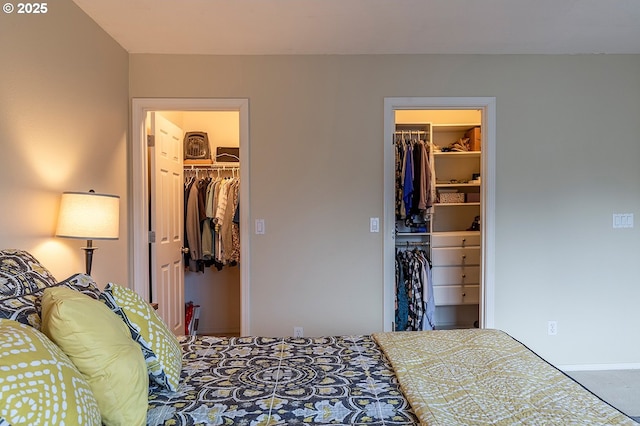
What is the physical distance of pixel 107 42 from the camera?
2.31m

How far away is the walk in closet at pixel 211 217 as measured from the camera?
131 inches

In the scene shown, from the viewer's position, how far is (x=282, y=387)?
1.20 metres

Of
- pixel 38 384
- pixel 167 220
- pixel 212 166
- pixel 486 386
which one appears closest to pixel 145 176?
pixel 167 220

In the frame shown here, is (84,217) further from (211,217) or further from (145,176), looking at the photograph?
(211,217)

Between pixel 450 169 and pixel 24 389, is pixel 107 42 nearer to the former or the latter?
pixel 24 389

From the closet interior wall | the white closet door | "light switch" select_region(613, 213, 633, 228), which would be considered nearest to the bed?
the white closet door

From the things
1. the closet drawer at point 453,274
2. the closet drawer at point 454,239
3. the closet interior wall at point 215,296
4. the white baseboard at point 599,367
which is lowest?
the white baseboard at point 599,367

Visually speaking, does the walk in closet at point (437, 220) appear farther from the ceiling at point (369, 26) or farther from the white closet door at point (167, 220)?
the white closet door at point (167, 220)

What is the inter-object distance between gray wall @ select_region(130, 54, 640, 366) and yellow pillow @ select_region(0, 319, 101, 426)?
185 cm

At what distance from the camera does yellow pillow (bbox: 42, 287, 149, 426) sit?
3.02ft

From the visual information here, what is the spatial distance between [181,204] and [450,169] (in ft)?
9.20

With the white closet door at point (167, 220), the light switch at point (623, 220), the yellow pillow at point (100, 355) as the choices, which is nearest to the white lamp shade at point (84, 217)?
the yellow pillow at point (100, 355)

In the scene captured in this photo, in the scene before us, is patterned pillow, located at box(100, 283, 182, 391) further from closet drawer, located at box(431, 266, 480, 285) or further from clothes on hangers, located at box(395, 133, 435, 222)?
closet drawer, located at box(431, 266, 480, 285)

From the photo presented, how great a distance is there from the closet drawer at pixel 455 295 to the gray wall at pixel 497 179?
83cm
